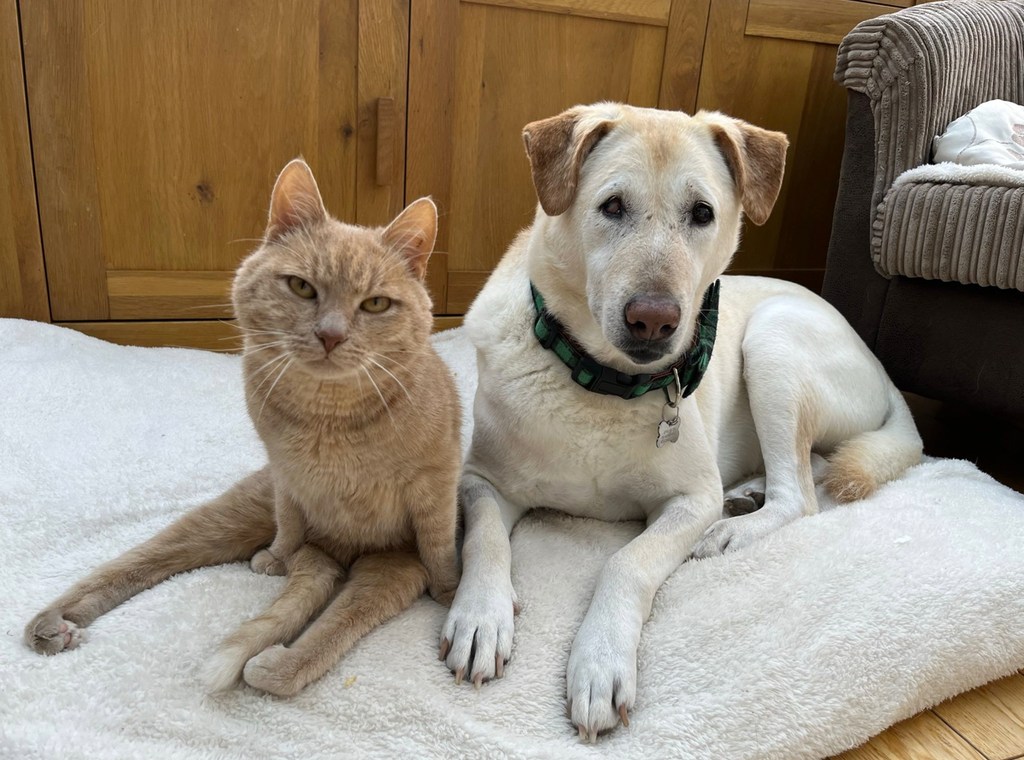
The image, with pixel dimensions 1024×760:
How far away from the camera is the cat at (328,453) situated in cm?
113

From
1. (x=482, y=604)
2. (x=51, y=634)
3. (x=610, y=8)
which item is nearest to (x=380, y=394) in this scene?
(x=482, y=604)

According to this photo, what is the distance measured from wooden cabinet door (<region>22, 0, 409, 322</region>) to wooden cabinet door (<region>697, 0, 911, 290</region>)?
1.30 m

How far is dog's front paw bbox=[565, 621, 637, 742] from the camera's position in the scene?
111 centimetres

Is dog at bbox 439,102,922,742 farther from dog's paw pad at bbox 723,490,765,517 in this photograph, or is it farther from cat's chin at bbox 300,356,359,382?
cat's chin at bbox 300,356,359,382

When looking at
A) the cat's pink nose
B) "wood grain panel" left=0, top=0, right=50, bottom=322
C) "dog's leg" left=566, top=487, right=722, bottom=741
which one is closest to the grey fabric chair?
"dog's leg" left=566, top=487, right=722, bottom=741

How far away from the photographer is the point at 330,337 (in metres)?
1.08

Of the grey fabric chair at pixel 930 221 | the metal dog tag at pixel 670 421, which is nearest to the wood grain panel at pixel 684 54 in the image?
the grey fabric chair at pixel 930 221

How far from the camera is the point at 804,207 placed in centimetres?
329

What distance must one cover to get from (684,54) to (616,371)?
1922 millimetres

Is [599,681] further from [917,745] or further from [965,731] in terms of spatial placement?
[965,731]

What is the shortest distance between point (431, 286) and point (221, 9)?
1.14 metres

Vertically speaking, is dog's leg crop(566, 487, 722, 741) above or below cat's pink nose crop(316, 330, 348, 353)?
below

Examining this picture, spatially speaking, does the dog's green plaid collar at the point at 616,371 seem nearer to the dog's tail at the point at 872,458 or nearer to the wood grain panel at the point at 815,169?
the dog's tail at the point at 872,458

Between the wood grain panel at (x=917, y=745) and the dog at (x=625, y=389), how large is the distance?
0.39m
